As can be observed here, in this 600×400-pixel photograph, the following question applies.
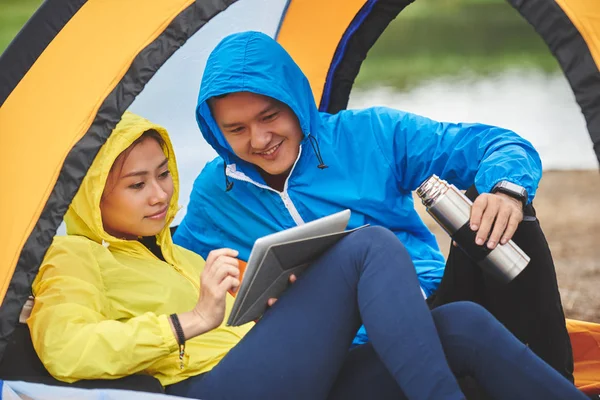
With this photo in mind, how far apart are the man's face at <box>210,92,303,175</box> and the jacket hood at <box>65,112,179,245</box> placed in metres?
0.19

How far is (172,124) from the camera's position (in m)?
2.49

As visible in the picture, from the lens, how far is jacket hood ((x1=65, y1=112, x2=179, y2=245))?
5.66 feet

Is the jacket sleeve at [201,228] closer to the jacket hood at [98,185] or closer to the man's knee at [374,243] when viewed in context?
the jacket hood at [98,185]

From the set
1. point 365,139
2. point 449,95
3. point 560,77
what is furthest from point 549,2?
point 560,77

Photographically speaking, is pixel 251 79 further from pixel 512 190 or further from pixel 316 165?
pixel 512 190

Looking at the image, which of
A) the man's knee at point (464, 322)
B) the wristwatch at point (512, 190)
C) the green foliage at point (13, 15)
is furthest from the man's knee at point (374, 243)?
the green foliage at point (13, 15)

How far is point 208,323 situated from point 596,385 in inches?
37.3

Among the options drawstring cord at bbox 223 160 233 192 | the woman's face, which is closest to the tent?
the woman's face

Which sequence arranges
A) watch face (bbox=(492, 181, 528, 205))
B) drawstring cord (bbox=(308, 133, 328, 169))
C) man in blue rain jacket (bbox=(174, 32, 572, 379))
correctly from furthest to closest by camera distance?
drawstring cord (bbox=(308, 133, 328, 169))
man in blue rain jacket (bbox=(174, 32, 572, 379))
watch face (bbox=(492, 181, 528, 205))

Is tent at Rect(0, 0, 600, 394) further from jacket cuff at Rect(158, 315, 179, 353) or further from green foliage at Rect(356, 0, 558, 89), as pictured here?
green foliage at Rect(356, 0, 558, 89)

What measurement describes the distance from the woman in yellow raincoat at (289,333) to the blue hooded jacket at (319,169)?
368 millimetres

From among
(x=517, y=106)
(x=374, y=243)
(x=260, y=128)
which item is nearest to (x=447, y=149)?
(x=260, y=128)

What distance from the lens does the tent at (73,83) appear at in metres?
1.58

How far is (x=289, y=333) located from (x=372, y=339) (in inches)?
5.5
